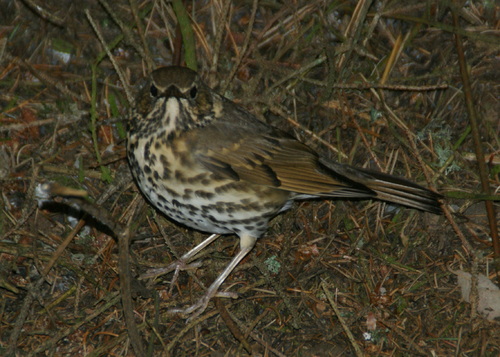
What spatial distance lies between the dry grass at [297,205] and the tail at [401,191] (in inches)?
7.7

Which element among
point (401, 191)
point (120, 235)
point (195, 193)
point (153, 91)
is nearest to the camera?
point (120, 235)

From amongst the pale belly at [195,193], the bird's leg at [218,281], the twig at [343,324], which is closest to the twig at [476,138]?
the twig at [343,324]

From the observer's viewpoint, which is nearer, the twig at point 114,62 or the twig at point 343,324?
the twig at point 343,324

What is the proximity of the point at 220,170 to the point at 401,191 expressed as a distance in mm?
1348

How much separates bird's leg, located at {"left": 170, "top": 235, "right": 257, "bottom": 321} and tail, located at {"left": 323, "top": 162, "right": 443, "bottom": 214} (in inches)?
34.3

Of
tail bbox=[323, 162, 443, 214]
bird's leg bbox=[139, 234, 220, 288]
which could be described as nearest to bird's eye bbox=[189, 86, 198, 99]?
bird's leg bbox=[139, 234, 220, 288]

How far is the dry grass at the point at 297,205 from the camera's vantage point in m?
4.25

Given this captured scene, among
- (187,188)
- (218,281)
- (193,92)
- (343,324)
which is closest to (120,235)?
(187,188)

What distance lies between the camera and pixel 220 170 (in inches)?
165

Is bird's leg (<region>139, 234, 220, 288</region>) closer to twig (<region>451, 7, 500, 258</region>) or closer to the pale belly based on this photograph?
the pale belly

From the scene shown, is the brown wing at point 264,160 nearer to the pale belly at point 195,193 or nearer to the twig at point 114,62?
the pale belly at point 195,193

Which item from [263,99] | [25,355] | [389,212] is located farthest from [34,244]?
[389,212]

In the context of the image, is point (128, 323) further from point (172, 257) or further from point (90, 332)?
point (172, 257)

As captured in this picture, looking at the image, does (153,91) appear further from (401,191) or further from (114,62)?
(401,191)
